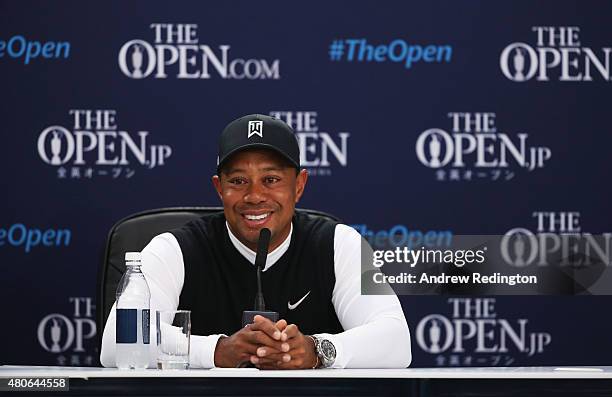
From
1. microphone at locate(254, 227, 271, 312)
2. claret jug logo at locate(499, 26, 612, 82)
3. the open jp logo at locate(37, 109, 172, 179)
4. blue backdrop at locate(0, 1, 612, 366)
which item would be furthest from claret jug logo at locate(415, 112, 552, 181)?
microphone at locate(254, 227, 271, 312)

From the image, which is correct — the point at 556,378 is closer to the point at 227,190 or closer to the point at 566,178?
the point at 227,190

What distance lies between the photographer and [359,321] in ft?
7.86

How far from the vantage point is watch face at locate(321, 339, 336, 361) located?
2059 millimetres

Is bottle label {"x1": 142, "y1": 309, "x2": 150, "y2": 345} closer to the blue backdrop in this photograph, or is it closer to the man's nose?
the man's nose

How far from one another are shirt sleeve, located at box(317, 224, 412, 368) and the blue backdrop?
1.22 m

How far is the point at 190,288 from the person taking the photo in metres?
2.47

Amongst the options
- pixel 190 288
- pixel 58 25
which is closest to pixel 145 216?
pixel 190 288

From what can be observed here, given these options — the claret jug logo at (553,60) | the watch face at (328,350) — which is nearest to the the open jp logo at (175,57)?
the claret jug logo at (553,60)

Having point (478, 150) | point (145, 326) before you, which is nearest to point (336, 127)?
point (478, 150)

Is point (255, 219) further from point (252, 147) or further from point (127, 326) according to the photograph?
point (127, 326)

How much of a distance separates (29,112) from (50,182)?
0.95 feet

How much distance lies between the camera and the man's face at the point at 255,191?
2414 millimetres

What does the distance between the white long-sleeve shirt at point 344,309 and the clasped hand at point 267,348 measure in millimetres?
54

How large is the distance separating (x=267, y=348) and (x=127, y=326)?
0.98 ft
